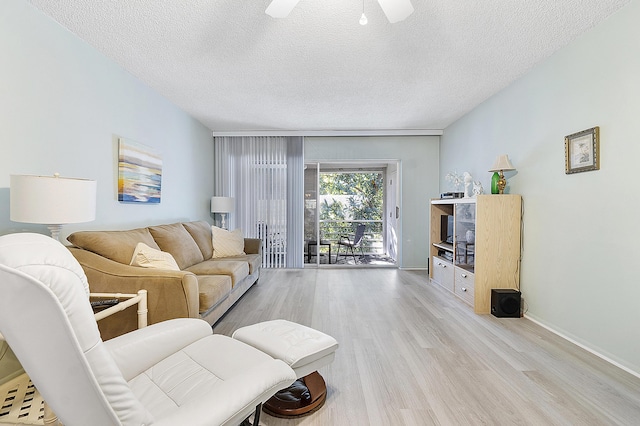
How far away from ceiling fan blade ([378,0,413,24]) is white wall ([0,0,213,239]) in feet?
7.85

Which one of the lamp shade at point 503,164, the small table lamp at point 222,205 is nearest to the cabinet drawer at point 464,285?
the lamp shade at point 503,164

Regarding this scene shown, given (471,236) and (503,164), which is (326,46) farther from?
(471,236)

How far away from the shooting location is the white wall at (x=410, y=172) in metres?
5.67

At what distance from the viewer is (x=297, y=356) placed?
5.21 feet

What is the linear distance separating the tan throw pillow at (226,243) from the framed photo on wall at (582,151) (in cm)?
391

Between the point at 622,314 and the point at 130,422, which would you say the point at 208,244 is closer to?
the point at 130,422

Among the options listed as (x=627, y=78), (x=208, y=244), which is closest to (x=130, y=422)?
(x=627, y=78)

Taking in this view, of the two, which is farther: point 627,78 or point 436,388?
point 627,78

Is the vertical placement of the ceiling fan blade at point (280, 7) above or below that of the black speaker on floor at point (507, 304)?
above

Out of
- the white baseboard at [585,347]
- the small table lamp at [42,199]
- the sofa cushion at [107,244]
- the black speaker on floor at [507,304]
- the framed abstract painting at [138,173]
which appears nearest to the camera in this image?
the small table lamp at [42,199]

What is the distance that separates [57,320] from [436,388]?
79.9 inches

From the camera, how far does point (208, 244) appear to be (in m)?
4.29

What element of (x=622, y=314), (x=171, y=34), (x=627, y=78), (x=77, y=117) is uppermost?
(x=171, y=34)

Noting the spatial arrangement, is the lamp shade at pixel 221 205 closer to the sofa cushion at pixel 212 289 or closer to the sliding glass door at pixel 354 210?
the sofa cushion at pixel 212 289
